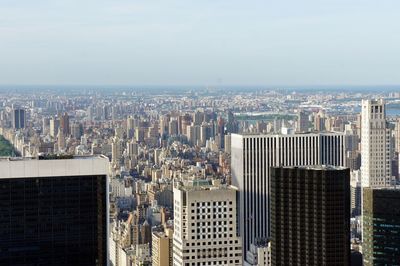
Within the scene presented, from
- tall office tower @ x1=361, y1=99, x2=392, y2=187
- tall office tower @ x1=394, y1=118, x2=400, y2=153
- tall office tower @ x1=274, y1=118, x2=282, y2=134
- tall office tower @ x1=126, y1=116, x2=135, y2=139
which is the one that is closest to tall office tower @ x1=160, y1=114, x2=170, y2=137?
tall office tower @ x1=126, y1=116, x2=135, y2=139

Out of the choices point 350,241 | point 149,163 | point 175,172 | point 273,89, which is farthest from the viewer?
point 149,163

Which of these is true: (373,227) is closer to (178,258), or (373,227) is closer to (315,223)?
(315,223)

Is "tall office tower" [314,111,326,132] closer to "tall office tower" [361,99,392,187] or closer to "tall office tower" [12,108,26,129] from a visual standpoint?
"tall office tower" [361,99,392,187]

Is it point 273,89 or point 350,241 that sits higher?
point 273,89

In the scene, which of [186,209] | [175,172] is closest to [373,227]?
[186,209]

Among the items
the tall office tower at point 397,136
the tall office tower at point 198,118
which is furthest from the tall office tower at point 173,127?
the tall office tower at point 397,136

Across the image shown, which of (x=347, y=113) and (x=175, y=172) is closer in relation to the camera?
(x=347, y=113)

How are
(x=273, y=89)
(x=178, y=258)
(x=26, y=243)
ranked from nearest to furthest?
1. (x=26, y=243)
2. (x=178, y=258)
3. (x=273, y=89)
